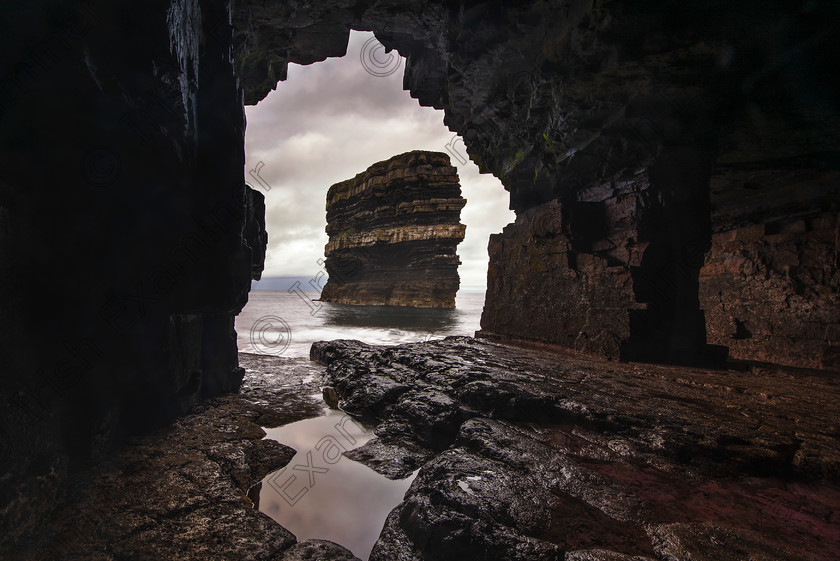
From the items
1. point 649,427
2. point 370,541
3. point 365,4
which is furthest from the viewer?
point 365,4

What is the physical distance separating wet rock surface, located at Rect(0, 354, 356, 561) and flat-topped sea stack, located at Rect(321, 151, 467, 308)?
38.1 metres

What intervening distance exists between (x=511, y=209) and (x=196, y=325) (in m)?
5.32

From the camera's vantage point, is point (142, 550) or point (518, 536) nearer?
point (518, 536)

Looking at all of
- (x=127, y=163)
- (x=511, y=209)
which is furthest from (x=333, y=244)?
(x=127, y=163)

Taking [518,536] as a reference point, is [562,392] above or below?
above

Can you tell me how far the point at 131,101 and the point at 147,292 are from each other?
4.51 ft

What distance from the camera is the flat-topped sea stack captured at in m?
40.3

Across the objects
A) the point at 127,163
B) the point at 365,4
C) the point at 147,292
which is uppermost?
the point at 365,4

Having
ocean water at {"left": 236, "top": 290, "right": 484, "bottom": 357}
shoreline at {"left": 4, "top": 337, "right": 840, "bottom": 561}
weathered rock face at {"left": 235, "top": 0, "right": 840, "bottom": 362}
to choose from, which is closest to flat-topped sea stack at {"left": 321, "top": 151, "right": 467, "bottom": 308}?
ocean water at {"left": 236, "top": 290, "right": 484, "bottom": 357}

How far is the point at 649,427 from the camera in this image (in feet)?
7.54

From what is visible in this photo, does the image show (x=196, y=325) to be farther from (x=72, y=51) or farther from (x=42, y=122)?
(x=72, y=51)

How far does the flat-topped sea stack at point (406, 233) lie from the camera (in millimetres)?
40344

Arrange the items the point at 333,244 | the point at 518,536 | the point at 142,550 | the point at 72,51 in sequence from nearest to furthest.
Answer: the point at 518,536 < the point at 142,550 < the point at 72,51 < the point at 333,244

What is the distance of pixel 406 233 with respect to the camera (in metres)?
40.8
